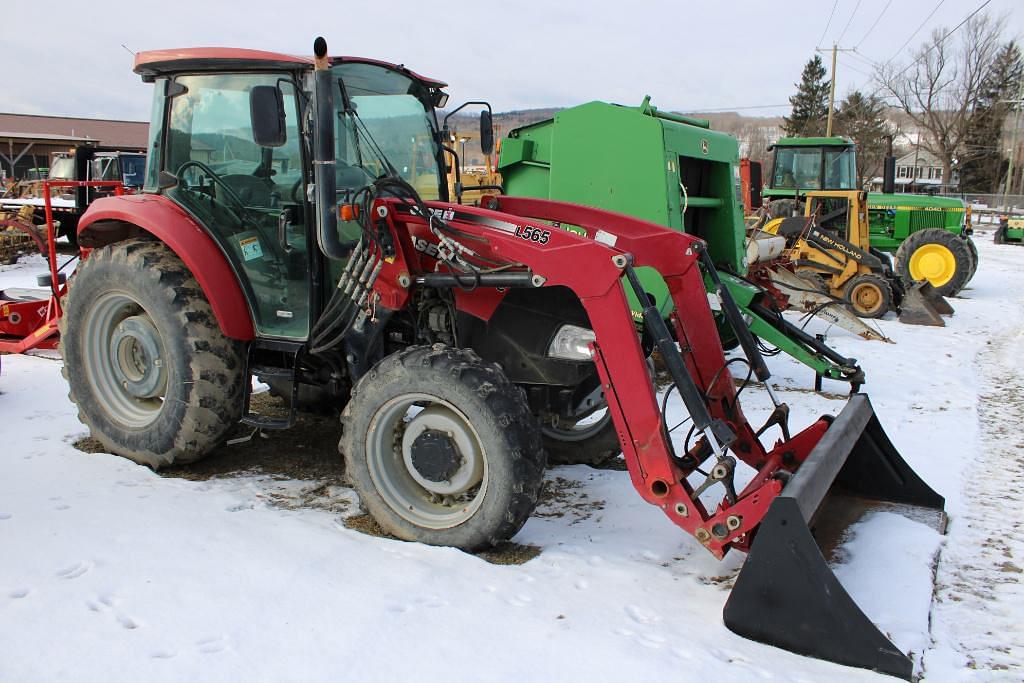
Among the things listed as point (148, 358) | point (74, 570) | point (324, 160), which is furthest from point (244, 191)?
point (74, 570)

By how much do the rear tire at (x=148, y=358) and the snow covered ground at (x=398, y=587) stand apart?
0.21m

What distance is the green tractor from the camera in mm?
13336

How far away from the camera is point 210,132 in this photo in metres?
4.52

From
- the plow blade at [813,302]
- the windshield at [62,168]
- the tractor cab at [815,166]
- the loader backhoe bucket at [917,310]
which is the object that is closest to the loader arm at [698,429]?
the plow blade at [813,302]

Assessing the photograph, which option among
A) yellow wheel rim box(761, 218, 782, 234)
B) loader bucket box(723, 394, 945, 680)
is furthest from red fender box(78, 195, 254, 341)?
yellow wheel rim box(761, 218, 782, 234)

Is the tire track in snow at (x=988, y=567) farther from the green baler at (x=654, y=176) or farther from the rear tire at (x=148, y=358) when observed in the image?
the rear tire at (x=148, y=358)

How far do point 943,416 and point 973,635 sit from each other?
3734 millimetres

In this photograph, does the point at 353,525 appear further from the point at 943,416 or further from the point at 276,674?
the point at 943,416

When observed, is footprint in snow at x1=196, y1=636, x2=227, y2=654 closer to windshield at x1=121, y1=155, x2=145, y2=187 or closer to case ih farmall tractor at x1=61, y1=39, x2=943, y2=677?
case ih farmall tractor at x1=61, y1=39, x2=943, y2=677

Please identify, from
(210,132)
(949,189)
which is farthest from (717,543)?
(949,189)

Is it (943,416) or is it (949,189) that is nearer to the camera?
(943,416)

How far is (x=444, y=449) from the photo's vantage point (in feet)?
12.1

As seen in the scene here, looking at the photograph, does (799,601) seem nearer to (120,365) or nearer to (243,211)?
(243,211)

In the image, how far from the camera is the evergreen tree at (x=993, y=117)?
159 ft
